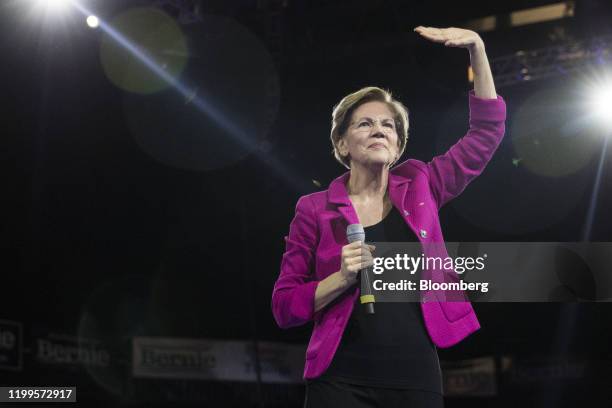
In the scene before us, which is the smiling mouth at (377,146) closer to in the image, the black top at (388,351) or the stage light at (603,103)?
the black top at (388,351)

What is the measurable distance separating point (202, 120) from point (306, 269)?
20.0 feet

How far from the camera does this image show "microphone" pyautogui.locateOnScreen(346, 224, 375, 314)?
186 centimetres

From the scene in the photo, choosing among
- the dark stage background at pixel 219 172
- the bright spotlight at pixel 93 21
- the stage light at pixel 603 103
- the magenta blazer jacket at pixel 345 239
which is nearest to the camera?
the magenta blazer jacket at pixel 345 239

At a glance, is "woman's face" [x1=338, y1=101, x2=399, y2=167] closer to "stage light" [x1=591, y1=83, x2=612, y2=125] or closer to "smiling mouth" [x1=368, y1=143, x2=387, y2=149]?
"smiling mouth" [x1=368, y1=143, x2=387, y2=149]

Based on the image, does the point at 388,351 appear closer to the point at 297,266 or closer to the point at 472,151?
the point at 297,266

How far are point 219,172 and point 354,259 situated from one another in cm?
744

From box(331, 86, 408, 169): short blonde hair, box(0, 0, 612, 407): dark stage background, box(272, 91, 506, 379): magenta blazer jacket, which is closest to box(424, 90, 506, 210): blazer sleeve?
box(272, 91, 506, 379): magenta blazer jacket

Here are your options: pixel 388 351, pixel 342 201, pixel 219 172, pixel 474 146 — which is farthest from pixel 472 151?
pixel 219 172

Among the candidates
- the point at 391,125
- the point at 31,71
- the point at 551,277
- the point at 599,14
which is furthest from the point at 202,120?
the point at 391,125

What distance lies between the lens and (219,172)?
359 inches

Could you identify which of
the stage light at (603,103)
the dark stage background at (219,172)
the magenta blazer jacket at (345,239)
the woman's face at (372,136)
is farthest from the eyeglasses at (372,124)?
the stage light at (603,103)

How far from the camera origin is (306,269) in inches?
81.8

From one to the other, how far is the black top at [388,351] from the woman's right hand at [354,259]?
0.12m

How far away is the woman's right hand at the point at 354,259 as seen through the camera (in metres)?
1.82
